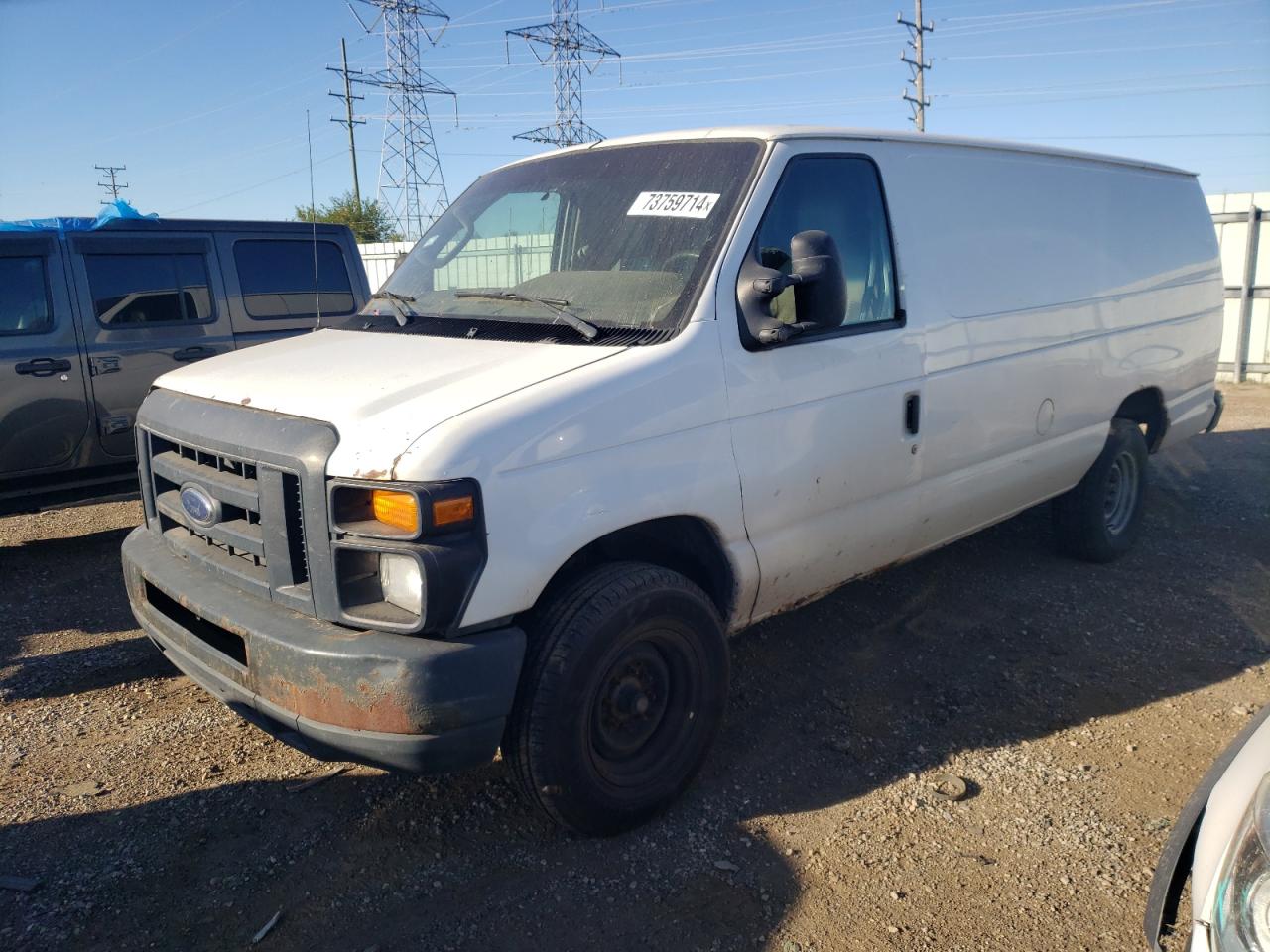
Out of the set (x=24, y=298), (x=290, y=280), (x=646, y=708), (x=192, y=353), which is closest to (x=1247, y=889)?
(x=646, y=708)

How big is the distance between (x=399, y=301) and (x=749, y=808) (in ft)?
7.88

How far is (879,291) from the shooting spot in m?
3.85

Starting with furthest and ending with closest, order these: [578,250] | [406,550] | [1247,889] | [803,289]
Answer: [578,250] < [803,289] < [406,550] < [1247,889]

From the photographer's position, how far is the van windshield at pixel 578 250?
3.24 meters

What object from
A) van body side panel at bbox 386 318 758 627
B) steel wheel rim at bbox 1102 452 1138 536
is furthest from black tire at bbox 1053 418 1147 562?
van body side panel at bbox 386 318 758 627

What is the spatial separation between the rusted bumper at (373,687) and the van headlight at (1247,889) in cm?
170

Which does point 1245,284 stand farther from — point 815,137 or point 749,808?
point 749,808

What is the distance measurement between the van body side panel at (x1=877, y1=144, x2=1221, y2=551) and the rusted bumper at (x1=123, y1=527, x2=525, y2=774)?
2.27m

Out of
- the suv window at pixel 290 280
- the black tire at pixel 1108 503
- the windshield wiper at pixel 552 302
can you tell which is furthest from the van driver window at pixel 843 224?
the suv window at pixel 290 280

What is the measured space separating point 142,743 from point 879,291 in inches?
136

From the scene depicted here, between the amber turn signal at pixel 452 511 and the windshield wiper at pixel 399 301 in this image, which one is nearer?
the amber turn signal at pixel 452 511

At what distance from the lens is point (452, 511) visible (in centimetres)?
251

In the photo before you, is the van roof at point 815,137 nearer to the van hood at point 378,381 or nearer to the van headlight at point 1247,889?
the van hood at point 378,381

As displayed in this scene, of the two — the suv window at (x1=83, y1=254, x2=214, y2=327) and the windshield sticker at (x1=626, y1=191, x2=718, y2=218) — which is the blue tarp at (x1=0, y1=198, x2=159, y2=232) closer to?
the suv window at (x1=83, y1=254, x2=214, y2=327)
